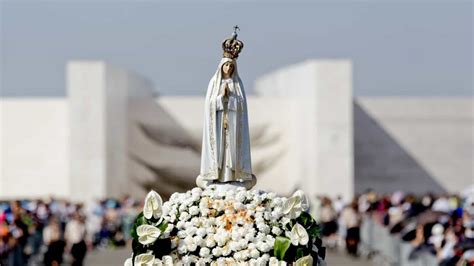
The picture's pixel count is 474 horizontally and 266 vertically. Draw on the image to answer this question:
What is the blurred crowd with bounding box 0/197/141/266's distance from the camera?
68.4ft

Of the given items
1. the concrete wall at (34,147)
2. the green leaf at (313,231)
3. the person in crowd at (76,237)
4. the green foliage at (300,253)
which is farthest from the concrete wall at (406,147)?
the green foliage at (300,253)

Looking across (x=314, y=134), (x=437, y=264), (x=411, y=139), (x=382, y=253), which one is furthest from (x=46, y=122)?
(x=437, y=264)

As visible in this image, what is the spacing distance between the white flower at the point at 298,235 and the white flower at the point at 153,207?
1.10 m

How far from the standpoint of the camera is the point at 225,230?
10.6 metres

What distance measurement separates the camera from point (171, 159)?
43.5 metres

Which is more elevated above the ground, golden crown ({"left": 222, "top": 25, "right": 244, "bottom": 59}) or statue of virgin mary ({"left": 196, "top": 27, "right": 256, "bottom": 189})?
golden crown ({"left": 222, "top": 25, "right": 244, "bottom": 59})

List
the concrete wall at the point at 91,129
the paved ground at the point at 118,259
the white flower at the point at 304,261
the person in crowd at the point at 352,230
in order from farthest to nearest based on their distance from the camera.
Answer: the concrete wall at the point at 91,129, the person in crowd at the point at 352,230, the paved ground at the point at 118,259, the white flower at the point at 304,261

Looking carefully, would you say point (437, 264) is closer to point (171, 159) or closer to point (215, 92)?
point (215, 92)

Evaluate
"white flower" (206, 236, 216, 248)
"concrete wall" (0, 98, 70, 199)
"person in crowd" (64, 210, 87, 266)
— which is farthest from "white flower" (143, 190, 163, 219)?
"concrete wall" (0, 98, 70, 199)

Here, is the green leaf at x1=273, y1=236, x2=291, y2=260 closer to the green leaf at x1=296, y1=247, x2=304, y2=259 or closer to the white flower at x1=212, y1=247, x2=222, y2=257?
the green leaf at x1=296, y1=247, x2=304, y2=259

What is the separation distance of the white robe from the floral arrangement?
0.74 feet

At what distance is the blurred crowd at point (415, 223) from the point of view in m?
16.9

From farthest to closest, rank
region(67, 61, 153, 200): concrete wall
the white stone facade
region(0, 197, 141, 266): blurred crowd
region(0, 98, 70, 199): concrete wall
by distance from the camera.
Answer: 1. region(0, 98, 70, 199): concrete wall
2. the white stone facade
3. region(67, 61, 153, 200): concrete wall
4. region(0, 197, 141, 266): blurred crowd

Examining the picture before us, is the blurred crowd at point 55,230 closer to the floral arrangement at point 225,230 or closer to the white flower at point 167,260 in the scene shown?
the floral arrangement at point 225,230
